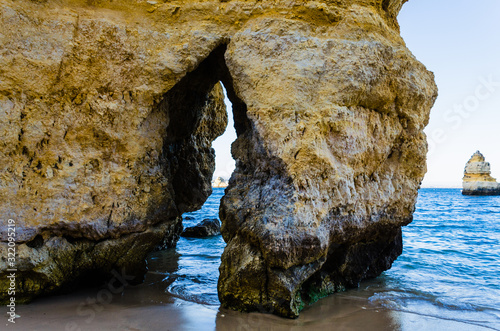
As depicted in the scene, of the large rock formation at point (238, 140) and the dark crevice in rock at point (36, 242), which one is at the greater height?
the large rock formation at point (238, 140)

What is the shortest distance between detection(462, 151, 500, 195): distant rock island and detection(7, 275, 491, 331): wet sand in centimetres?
4752

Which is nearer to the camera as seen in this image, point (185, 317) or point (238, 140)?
point (185, 317)

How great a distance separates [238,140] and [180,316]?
9.05ft

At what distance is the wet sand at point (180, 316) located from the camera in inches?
161

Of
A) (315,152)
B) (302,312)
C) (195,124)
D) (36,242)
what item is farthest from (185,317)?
(195,124)

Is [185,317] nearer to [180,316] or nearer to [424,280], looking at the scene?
[180,316]

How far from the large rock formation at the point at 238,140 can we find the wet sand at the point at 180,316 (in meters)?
0.24

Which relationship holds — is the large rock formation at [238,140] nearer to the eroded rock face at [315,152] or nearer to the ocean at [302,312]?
the eroded rock face at [315,152]

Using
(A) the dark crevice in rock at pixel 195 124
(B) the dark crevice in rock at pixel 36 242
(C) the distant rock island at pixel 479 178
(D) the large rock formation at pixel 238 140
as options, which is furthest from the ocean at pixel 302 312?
(C) the distant rock island at pixel 479 178

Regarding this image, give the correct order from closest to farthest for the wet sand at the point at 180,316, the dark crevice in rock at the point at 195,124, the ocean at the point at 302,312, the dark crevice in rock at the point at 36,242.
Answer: the wet sand at the point at 180,316 < the ocean at the point at 302,312 < the dark crevice in rock at the point at 36,242 < the dark crevice in rock at the point at 195,124

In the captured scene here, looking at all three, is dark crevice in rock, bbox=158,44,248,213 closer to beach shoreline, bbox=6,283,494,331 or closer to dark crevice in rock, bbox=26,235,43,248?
dark crevice in rock, bbox=26,235,43,248

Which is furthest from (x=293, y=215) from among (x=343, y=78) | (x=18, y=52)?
(x=18, y=52)

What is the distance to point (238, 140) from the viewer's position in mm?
5715

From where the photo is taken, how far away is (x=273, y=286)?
4.40 m
